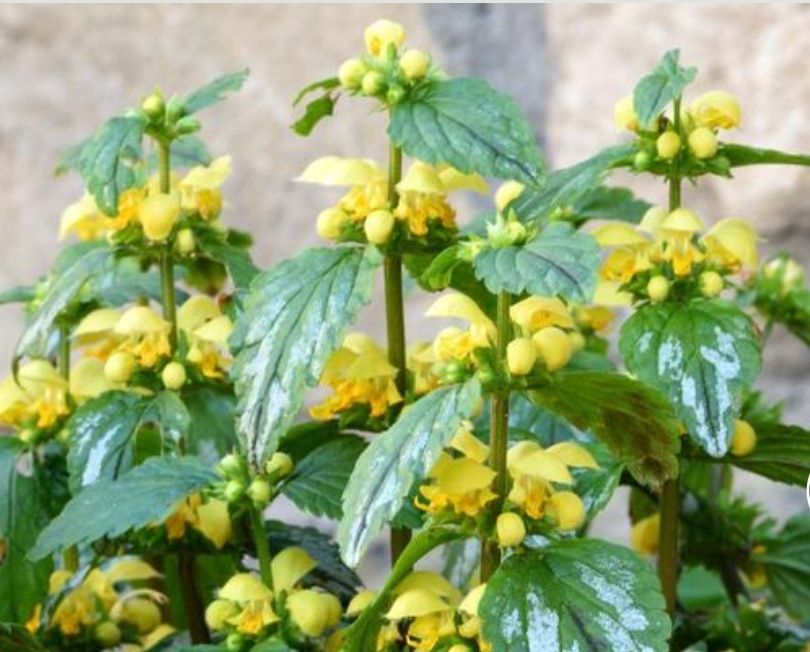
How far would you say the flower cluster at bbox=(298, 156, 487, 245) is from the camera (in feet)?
3.05

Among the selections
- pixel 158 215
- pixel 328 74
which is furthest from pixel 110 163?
pixel 328 74

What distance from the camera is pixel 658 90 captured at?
35.6 inches

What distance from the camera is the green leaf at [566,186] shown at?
904 millimetres

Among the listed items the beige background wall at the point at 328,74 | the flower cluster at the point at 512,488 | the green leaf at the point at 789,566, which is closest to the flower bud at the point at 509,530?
the flower cluster at the point at 512,488

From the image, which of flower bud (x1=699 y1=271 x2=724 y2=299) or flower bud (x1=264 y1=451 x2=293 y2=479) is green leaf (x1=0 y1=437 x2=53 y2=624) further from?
flower bud (x1=699 y1=271 x2=724 y2=299)

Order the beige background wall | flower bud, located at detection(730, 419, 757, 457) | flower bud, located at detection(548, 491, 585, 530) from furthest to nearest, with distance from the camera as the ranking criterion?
the beige background wall < flower bud, located at detection(730, 419, 757, 457) < flower bud, located at detection(548, 491, 585, 530)

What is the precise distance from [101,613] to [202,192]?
25 centimetres

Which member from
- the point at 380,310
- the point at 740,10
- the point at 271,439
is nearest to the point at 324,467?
the point at 271,439

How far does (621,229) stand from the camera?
97cm

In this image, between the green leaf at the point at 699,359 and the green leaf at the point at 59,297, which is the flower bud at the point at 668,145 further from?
the green leaf at the point at 59,297

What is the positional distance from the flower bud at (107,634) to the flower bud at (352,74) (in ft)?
1.16

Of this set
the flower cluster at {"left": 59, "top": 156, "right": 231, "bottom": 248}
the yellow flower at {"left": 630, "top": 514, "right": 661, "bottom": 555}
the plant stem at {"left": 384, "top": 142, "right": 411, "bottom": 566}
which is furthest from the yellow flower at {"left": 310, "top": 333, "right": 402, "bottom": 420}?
the yellow flower at {"left": 630, "top": 514, "right": 661, "bottom": 555}

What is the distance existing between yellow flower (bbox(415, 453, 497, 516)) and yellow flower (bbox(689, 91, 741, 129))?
0.74 feet

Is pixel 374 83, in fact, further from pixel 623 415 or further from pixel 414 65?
pixel 623 415
